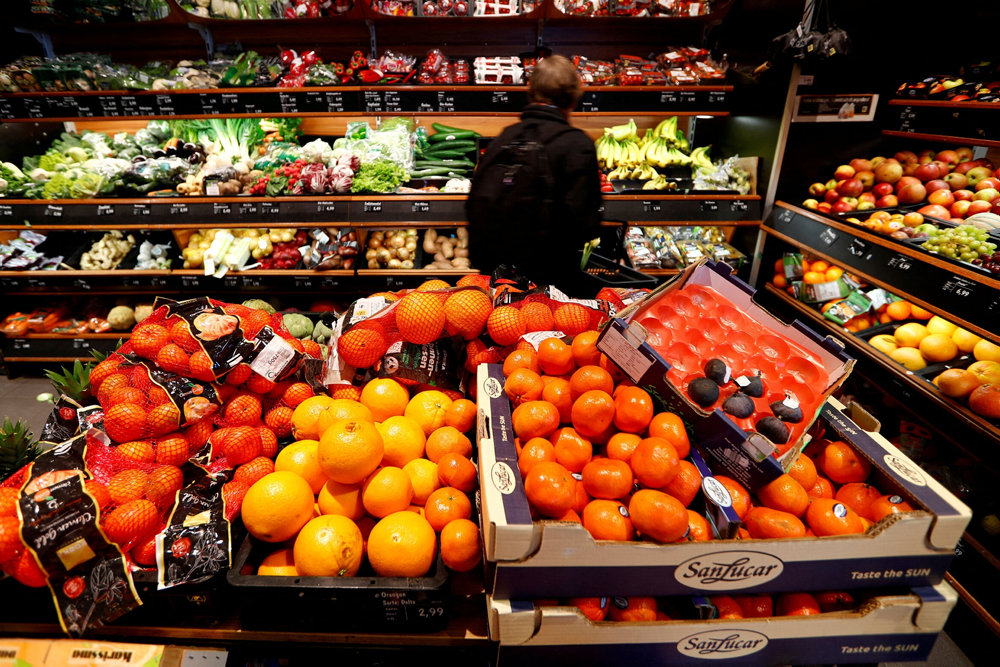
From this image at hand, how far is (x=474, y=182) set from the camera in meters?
2.38

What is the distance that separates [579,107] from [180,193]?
3.22 metres

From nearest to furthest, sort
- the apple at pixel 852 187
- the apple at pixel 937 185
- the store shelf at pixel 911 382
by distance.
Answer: the store shelf at pixel 911 382 → the apple at pixel 937 185 → the apple at pixel 852 187

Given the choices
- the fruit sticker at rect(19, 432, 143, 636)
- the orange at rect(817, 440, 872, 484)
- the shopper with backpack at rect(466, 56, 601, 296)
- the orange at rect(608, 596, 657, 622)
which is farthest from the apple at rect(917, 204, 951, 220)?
the fruit sticker at rect(19, 432, 143, 636)

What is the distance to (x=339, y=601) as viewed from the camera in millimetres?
1171

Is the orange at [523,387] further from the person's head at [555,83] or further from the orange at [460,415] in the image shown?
the person's head at [555,83]

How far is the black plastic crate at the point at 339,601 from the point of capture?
3.77 feet

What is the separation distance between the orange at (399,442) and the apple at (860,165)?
402 centimetres

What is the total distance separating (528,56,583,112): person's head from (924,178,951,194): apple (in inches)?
109

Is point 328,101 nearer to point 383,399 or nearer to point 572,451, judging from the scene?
point 383,399

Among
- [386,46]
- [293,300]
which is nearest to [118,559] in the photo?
[293,300]

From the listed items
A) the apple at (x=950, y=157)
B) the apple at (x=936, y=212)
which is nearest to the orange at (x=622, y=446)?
the apple at (x=936, y=212)

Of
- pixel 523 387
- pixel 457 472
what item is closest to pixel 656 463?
pixel 523 387

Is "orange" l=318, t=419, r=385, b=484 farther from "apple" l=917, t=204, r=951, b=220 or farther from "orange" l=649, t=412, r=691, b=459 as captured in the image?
"apple" l=917, t=204, r=951, b=220

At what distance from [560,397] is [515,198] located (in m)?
1.24
